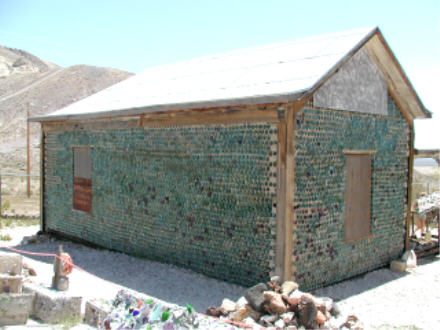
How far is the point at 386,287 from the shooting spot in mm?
7809

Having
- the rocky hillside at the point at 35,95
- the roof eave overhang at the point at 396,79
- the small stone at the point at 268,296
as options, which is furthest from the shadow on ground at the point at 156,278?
the rocky hillside at the point at 35,95

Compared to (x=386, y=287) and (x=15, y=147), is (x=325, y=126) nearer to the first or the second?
(x=386, y=287)

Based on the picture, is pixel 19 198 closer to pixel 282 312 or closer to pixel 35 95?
pixel 282 312

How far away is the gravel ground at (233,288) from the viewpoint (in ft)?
21.0

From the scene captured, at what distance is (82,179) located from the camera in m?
10.7

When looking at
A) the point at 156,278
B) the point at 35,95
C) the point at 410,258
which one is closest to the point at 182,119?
the point at 156,278

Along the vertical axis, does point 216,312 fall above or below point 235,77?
below

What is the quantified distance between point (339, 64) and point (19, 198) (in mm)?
18656

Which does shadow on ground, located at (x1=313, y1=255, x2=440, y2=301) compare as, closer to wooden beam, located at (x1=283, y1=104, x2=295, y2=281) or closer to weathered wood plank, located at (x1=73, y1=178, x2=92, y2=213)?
wooden beam, located at (x1=283, y1=104, x2=295, y2=281)

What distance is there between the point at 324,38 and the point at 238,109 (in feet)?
9.74

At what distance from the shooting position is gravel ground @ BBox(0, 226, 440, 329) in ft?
21.0

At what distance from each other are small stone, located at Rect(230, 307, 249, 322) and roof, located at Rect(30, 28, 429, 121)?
9.37 feet

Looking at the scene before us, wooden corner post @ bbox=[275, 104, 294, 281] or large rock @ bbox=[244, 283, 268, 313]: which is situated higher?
wooden corner post @ bbox=[275, 104, 294, 281]

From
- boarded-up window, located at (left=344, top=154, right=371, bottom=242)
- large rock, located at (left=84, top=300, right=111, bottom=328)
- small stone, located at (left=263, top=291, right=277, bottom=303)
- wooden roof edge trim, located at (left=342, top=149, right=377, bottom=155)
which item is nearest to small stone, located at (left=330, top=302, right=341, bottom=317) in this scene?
small stone, located at (left=263, top=291, right=277, bottom=303)
